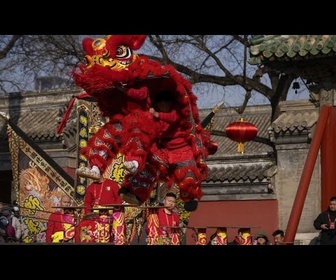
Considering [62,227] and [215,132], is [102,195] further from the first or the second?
[215,132]

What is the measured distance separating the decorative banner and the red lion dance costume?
11.8 feet

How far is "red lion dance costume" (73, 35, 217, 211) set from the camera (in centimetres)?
743

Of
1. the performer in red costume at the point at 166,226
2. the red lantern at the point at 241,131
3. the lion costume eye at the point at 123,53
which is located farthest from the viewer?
the red lantern at the point at 241,131

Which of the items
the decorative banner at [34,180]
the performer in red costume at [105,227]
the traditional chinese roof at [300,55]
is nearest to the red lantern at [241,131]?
the decorative banner at [34,180]

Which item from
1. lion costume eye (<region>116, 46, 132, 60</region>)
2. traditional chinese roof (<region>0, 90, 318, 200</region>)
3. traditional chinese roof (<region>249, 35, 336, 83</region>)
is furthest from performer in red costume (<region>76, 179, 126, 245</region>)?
traditional chinese roof (<region>0, 90, 318, 200</region>)

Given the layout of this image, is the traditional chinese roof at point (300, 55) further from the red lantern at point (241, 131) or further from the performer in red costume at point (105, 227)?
the red lantern at point (241, 131)

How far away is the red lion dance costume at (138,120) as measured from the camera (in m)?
7.43

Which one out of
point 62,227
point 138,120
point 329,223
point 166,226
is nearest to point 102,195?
point 62,227

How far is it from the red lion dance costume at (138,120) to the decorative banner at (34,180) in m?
3.59

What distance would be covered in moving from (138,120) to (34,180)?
4.67 m

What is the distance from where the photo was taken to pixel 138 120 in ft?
24.5
